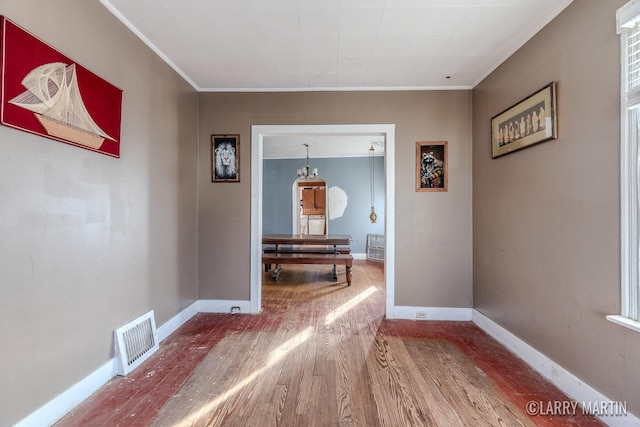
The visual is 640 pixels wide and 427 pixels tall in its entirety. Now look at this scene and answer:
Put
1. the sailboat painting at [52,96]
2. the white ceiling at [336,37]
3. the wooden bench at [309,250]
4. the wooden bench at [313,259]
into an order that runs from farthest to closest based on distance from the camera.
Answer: the wooden bench at [309,250], the wooden bench at [313,259], the white ceiling at [336,37], the sailboat painting at [52,96]

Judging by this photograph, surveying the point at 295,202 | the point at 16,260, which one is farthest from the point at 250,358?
the point at 295,202

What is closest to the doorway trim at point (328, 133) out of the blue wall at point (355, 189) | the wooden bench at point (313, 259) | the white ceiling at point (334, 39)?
the white ceiling at point (334, 39)

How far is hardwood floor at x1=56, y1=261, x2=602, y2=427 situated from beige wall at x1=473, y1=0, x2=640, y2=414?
0.33 meters

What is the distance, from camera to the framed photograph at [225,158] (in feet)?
10.5

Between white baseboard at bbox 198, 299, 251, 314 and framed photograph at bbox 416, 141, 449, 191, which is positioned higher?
framed photograph at bbox 416, 141, 449, 191

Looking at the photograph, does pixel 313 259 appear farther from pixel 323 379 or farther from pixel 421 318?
pixel 323 379

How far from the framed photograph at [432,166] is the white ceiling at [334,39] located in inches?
26.3

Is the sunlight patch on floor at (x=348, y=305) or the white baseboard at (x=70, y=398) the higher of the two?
the white baseboard at (x=70, y=398)

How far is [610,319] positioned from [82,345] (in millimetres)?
3102

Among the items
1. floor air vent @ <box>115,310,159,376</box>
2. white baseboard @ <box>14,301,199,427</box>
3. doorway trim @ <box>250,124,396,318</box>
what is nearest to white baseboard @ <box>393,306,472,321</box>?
doorway trim @ <box>250,124,396,318</box>

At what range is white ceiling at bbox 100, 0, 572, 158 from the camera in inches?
74.5

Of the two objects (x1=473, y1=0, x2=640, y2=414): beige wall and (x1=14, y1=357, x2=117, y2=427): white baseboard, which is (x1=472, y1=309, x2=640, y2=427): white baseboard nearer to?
(x1=473, y1=0, x2=640, y2=414): beige wall

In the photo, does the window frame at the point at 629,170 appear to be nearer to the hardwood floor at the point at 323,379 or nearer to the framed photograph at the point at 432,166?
the hardwood floor at the point at 323,379

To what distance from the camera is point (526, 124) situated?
2.18 m
